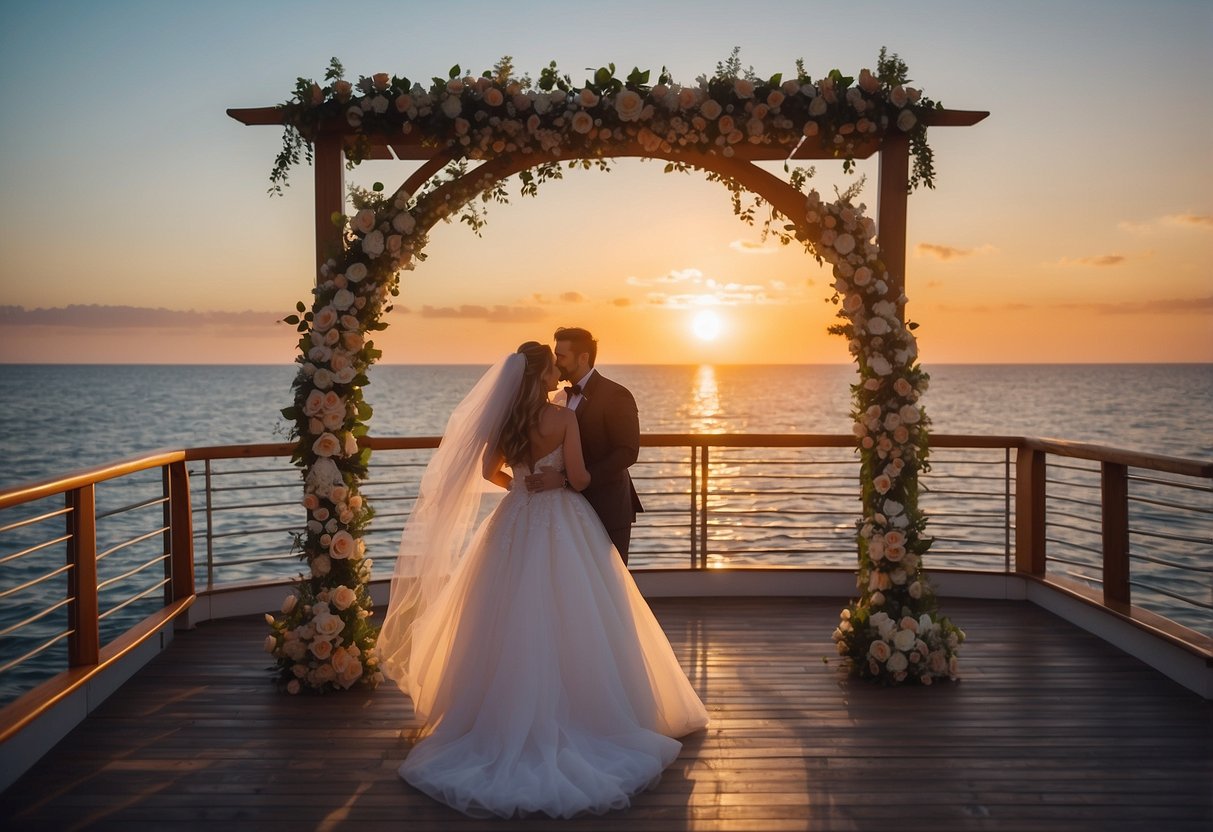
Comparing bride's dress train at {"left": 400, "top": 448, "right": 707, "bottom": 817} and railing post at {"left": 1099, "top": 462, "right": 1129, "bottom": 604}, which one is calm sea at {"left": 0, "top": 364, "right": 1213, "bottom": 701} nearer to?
railing post at {"left": 1099, "top": 462, "right": 1129, "bottom": 604}

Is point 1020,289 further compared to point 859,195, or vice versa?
point 1020,289

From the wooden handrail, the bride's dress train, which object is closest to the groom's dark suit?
the bride's dress train

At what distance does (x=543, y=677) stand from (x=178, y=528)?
295 cm

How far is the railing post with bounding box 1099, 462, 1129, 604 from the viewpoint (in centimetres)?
570

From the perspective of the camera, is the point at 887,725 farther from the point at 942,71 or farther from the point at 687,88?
the point at 942,71

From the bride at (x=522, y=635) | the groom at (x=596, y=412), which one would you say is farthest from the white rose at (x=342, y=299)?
the groom at (x=596, y=412)

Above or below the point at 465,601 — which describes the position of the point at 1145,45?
above

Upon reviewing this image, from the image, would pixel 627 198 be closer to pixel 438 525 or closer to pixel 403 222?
pixel 403 222

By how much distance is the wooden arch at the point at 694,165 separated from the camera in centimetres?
512

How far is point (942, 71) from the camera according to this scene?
21.2 feet

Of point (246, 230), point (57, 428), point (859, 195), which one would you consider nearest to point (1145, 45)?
point (859, 195)

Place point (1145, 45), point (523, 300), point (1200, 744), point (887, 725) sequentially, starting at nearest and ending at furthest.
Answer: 1. point (1200, 744)
2. point (887, 725)
3. point (1145, 45)
4. point (523, 300)

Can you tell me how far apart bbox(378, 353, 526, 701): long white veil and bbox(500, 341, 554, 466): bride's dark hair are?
0.27ft

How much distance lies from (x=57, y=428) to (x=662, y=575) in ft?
139
